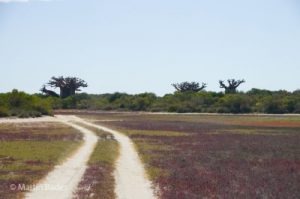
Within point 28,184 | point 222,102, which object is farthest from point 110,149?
point 222,102

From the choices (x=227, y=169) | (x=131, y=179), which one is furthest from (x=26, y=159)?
(x=227, y=169)

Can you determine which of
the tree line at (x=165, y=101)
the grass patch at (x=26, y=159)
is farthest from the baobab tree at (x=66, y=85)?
the grass patch at (x=26, y=159)

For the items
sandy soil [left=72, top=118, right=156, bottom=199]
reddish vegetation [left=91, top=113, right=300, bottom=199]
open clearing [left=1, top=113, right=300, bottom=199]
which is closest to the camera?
sandy soil [left=72, top=118, right=156, bottom=199]

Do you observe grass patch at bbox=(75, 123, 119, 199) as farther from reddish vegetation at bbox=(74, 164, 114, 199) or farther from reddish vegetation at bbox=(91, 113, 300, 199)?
reddish vegetation at bbox=(91, 113, 300, 199)

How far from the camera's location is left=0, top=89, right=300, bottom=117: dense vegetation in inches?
3819

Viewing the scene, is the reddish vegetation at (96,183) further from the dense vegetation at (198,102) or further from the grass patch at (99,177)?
the dense vegetation at (198,102)

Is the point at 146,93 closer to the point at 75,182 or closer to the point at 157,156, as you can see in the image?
the point at 157,156

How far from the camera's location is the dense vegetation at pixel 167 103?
97000 mm

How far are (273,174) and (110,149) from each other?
1313 centimetres

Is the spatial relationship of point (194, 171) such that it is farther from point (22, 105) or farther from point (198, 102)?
point (198, 102)

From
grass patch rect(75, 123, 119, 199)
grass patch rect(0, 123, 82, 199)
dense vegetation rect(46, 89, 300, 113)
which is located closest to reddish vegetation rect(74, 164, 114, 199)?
grass patch rect(75, 123, 119, 199)

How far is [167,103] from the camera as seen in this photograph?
14588 cm

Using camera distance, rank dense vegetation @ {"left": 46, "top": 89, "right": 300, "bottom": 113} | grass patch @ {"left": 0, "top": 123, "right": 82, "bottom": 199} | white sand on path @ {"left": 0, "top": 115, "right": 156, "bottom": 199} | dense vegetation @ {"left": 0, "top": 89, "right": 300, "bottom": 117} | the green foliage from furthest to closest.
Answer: dense vegetation @ {"left": 46, "top": 89, "right": 300, "bottom": 113}
dense vegetation @ {"left": 0, "top": 89, "right": 300, "bottom": 117}
the green foliage
grass patch @ {"left": 0, "top": 123, "right": 82, "bottom": 199}
white sand on path @ {"left": 0, "top": 115, "right": 156, "bottom": 199}

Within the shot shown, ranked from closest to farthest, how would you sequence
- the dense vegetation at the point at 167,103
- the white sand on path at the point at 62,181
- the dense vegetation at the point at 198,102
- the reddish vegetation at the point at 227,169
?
the white sand on path at the point at 62,181, the reddish vegetation at the point at 227,169, the dense vegetation at the point at 167,103, the dense vegetation at the point at 198,102
